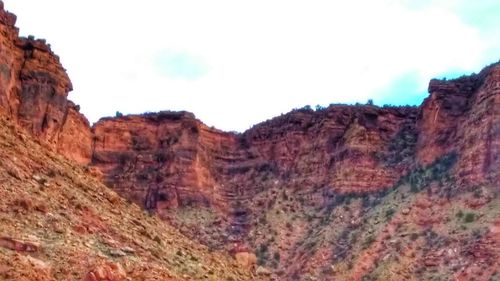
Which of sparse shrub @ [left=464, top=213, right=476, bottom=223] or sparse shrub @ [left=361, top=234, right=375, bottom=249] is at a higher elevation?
sparse shrub @ [left=464, top=213, right=476, bottom=223]

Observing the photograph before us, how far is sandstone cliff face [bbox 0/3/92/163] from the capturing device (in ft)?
140

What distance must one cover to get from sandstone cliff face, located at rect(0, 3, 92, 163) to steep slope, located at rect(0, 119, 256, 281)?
11.2 m

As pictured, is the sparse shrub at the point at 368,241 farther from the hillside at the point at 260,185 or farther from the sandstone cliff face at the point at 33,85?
the sandstone cliff face at the point at 33,85

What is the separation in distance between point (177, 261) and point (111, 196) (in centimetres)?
487

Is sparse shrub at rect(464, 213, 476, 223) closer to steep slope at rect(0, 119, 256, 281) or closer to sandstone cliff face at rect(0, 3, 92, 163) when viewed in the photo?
sandstone cliff face at rect(0, 3, 92, 163)

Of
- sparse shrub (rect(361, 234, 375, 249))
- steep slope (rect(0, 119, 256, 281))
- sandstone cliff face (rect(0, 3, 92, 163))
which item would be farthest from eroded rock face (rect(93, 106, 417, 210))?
steep slope (rect(0, 119, 256, 281))

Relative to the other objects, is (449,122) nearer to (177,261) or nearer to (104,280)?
(177,261)

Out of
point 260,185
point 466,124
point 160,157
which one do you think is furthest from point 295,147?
point 466,124

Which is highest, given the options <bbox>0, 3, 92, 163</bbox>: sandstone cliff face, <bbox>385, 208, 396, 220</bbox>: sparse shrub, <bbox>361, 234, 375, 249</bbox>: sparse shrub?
<bbox>0, 3, 92, 163</bbox>: sandstone cliff face

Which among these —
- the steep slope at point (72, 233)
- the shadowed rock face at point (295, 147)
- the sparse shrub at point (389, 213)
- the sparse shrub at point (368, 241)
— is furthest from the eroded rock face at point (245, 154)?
the steep slope at point (72, 233)

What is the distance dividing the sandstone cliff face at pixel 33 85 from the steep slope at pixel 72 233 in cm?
1120

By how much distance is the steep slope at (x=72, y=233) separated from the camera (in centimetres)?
2172

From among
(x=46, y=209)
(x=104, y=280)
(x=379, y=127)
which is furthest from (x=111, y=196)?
(x=379, y=127)

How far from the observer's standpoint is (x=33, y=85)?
47.8 metres
